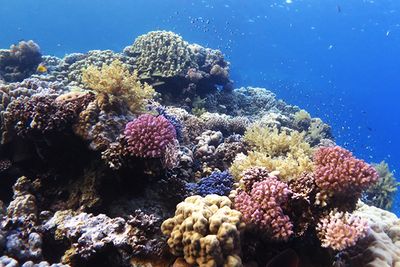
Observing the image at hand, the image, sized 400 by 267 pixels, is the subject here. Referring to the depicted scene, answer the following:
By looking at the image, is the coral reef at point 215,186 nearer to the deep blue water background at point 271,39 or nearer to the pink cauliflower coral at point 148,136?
the pink cauliflower coral at point 148,136

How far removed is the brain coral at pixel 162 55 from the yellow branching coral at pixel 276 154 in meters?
4.38

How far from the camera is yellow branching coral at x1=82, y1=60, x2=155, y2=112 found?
5180 millimetres

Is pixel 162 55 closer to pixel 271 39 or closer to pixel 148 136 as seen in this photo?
pixel 148 136

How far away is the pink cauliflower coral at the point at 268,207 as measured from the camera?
374 centimetres

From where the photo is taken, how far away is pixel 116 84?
5238 mm

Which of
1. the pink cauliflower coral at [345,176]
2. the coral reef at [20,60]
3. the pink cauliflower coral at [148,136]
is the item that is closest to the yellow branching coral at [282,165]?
the pink cauliflower coral at [345,176]

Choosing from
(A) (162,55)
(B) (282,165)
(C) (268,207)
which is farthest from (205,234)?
(A) (162,55)

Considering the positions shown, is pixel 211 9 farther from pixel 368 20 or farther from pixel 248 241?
pixel 248 241

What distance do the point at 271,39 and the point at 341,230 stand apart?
103 metres

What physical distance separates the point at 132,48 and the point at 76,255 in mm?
9867

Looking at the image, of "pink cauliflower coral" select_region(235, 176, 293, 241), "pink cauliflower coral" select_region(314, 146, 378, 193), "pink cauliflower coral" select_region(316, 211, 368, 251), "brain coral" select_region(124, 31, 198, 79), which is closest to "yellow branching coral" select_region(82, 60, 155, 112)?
"pink cauliflower coral" select_region(235, 176, 293, 241)

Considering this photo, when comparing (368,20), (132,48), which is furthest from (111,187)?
(368,20)

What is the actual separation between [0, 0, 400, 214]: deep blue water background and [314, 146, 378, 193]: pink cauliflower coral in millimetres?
66254

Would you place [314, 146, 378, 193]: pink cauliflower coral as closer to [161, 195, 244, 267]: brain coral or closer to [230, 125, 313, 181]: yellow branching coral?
[230, 125, 313, 181]: yellow branching coral
